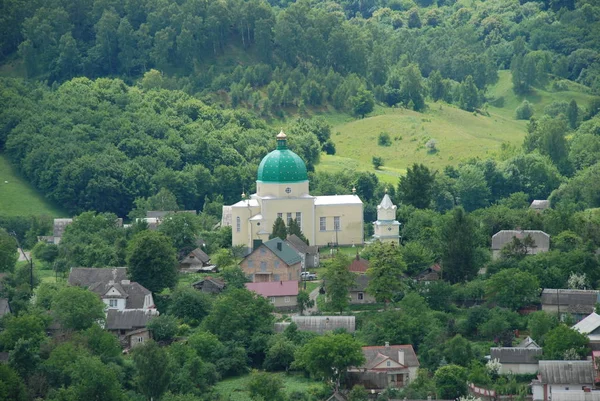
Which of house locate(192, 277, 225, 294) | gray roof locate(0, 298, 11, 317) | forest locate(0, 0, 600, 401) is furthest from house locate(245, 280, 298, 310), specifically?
gray roof locate(0, 298, 11, 317)

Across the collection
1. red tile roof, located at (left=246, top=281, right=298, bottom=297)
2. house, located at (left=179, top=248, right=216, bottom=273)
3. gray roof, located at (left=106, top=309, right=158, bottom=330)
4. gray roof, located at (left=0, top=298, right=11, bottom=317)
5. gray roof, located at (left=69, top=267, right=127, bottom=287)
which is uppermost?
house, located at (left=179, top=248, right=216, bottom=273)

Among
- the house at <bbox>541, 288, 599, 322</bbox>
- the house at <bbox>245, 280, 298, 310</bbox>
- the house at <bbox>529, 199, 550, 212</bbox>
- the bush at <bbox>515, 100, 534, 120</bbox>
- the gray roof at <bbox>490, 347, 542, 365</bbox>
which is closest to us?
the gray roof at <bbox>490, 347, 542, 365</bbox>

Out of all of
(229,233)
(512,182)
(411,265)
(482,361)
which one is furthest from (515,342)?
(512,182)

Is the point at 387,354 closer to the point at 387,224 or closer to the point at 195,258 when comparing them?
the point at 195,258

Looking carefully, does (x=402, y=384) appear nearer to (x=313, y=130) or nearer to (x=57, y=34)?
(x=313, y=130)

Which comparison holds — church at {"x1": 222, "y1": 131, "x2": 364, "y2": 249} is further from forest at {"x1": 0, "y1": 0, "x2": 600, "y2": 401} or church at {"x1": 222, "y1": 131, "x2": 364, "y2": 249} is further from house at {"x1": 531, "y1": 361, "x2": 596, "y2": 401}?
house at {"x1": 531, "y1": 361, "x2": 596, "y2": 401}

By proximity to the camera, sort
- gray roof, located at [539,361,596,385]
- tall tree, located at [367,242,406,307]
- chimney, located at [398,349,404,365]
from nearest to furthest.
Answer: gray roof, located at [539,361,596,385] → chimney, located at [398,349,404,365] → tall tree, located at [367,242,406,307]

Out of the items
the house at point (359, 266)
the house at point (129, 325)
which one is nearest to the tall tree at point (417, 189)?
the house at point (359, 266)
